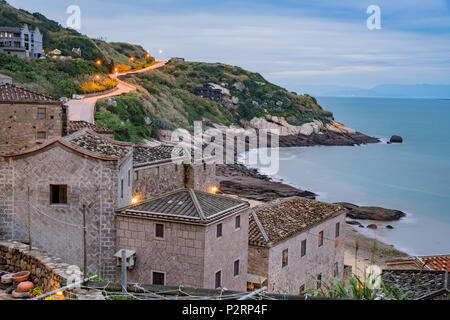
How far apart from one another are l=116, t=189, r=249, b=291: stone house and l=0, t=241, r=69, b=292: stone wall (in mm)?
4214

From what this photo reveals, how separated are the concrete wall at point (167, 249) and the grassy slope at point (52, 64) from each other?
4356cm

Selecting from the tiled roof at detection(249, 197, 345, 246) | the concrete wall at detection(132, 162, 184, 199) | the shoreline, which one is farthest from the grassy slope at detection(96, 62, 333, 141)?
the tiled roof at detection(249, 197, 345, 246)

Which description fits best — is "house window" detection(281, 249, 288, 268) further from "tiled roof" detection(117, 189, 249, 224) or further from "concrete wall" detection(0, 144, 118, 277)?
"concrete wall" detection(0, 144, 118, 277)

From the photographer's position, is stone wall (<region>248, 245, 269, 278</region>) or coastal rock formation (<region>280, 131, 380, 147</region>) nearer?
stone wall (<region>248, 245, 269, 278</region>)

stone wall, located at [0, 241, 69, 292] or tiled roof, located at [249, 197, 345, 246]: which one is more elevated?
stone wall, located at [0, 241, 69, 292]

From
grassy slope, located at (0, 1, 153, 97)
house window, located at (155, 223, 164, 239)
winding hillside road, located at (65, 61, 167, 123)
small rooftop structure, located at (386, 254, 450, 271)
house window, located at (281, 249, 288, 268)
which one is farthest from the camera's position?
grassy slope, located at (0, 1, 153, 97)

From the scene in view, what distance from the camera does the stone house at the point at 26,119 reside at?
20158 mm

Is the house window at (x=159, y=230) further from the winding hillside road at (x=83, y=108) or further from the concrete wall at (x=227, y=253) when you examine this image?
the winding hillside road at (x=83, y=108)

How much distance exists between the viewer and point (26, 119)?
2058 centimetres

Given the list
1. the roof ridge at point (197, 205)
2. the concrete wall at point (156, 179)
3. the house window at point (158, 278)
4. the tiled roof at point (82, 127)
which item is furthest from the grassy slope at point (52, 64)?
the house window at point (158, 278)

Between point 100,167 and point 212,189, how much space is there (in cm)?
1115

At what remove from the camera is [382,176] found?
7356 cm

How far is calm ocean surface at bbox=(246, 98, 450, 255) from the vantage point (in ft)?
138

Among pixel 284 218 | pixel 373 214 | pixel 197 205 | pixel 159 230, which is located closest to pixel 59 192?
pixel 159 230
